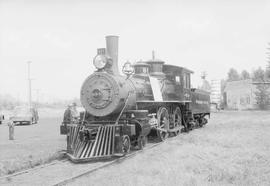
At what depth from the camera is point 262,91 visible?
55156 mm

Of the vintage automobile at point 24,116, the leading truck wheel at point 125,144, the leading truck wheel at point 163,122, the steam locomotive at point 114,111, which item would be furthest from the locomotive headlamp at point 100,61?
the vintage automobile at point 24,116

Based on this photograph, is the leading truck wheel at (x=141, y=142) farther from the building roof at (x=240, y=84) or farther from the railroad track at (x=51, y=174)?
the building roof at (x=240, y=84)

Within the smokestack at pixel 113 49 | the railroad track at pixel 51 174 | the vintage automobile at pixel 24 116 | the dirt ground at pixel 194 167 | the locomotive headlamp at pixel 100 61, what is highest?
the smokestack at pixel 113 49

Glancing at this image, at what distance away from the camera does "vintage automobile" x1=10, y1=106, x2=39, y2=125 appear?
27.5m

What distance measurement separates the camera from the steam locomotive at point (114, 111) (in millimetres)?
10727

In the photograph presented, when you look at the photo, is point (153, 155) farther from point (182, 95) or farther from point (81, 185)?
point (182, 95)

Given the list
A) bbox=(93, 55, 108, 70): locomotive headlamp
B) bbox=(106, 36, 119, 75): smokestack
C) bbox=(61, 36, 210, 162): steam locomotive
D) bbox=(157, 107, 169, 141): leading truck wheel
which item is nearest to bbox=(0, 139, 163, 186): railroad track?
bbox=(61, 36, 210, 162): steam locomotive

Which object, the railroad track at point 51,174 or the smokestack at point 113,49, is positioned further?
the smokestack at point 113,49

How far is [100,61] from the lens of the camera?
458 inches

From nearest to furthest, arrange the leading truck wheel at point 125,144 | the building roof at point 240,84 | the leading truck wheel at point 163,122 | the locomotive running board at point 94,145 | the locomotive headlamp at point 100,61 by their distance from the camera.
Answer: the locomotive running board at point 94,145 < the leading truck wheel at point 125,144 < the locomotive headlamp at point 100,61 < the leading truck wheel at point 163,122 < the building roof at point 240,84

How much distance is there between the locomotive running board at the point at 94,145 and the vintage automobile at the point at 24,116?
17.1 metres

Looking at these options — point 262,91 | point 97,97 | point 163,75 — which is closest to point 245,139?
point 163,75

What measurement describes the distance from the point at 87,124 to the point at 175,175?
4.60 metres

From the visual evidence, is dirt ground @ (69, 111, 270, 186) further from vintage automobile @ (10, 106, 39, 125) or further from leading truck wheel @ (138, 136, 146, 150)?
vintage automobile @ (10, 106, 39, 125)
